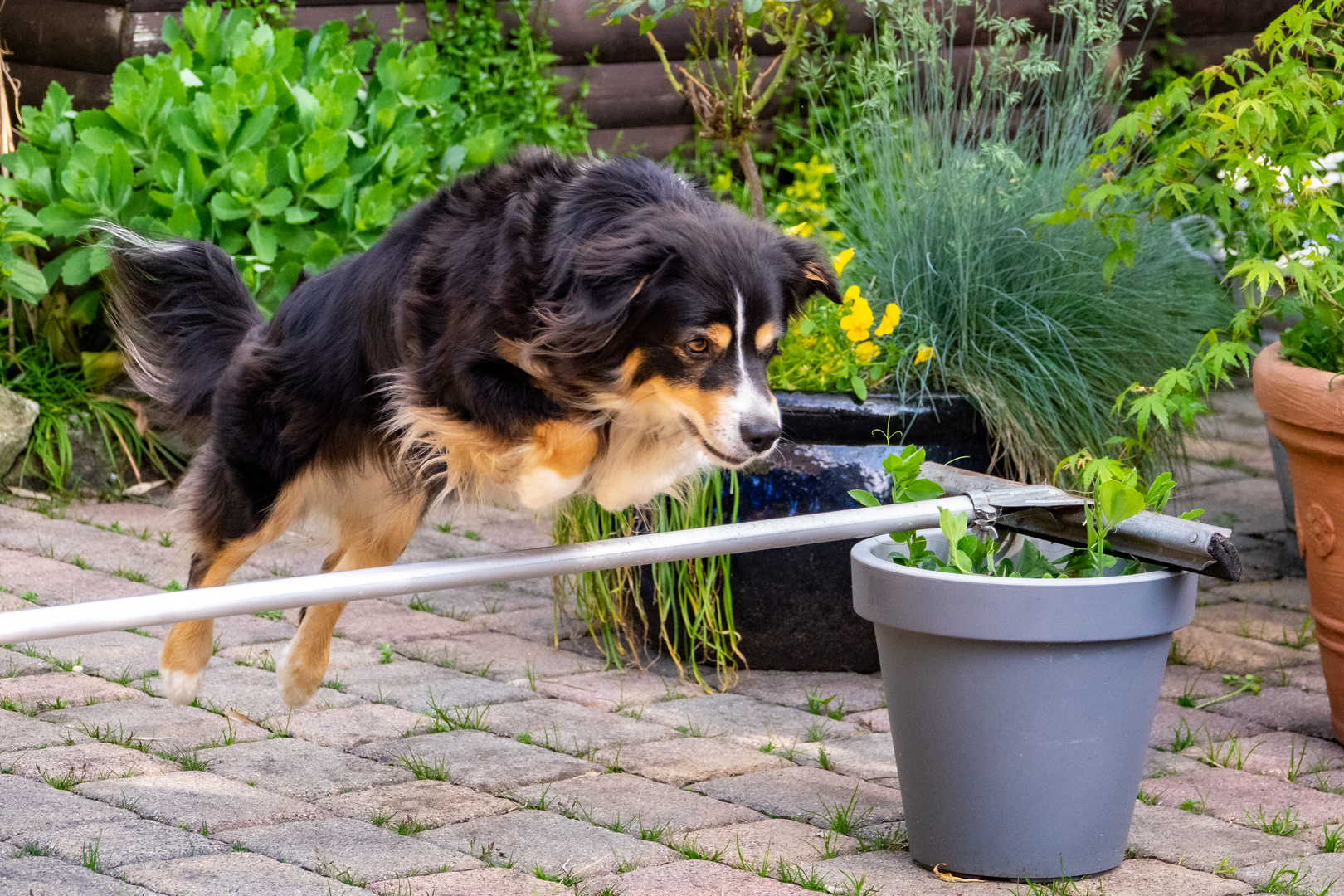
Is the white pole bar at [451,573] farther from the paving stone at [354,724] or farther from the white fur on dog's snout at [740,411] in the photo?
the paving stone at [354,724]

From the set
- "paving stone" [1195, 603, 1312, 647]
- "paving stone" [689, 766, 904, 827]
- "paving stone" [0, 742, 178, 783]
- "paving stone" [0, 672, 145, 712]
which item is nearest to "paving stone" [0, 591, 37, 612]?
"paving stone" [0, 672, 145, 712]

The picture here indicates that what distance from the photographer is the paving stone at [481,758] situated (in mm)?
2803

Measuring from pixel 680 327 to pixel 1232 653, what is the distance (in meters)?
2.07

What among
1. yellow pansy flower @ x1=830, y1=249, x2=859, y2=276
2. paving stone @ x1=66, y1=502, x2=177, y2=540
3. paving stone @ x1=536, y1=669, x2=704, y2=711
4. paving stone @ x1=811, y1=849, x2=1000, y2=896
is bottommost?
paving stone @ x1=66, y1=502, x2=177, y2=540

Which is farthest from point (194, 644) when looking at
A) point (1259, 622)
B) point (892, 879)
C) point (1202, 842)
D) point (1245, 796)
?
point (1259, 622)

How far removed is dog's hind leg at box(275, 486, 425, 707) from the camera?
298cm

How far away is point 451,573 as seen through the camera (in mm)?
2123

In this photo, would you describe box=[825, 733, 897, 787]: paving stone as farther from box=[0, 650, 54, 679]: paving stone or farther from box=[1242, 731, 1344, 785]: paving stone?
box=[0, 650, 54, 679]: paving stone

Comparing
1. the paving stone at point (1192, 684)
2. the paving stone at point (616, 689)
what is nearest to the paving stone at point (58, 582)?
the paving stone at point (616, 689)

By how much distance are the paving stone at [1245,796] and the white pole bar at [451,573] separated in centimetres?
81

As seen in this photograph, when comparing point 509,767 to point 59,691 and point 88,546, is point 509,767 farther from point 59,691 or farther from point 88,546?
point 88,546

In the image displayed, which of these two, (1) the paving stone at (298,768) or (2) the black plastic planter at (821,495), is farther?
(2) the black plastic planter at (821,495)

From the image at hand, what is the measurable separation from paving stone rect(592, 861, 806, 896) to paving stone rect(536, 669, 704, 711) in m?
0.92

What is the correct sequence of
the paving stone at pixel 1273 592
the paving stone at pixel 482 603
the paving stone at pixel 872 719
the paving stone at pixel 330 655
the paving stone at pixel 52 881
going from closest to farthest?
the paving stone at pixel 52 881 → the paving stone at pixel 872 719 → the paving stone at pixel 330 655 → the paving stone at pixel 482 603 → the paving stone at pixel 1273 592
